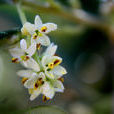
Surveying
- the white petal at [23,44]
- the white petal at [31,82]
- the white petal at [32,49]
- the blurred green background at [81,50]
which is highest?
the white petal at [23,44]

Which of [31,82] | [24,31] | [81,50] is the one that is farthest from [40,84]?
[81,50]

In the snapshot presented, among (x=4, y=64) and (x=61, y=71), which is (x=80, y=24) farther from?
(x=61, y=71)

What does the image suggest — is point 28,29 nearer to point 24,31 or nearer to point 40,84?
point 24,31

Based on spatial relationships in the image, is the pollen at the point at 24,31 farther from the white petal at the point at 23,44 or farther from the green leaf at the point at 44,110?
the green leaf at the point at 44,110

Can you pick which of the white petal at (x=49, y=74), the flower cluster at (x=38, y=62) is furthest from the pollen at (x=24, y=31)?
the white petal at (x=49, y=74)

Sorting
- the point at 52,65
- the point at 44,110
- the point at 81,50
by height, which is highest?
the point at 52,65

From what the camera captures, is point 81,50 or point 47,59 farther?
point 81,50
